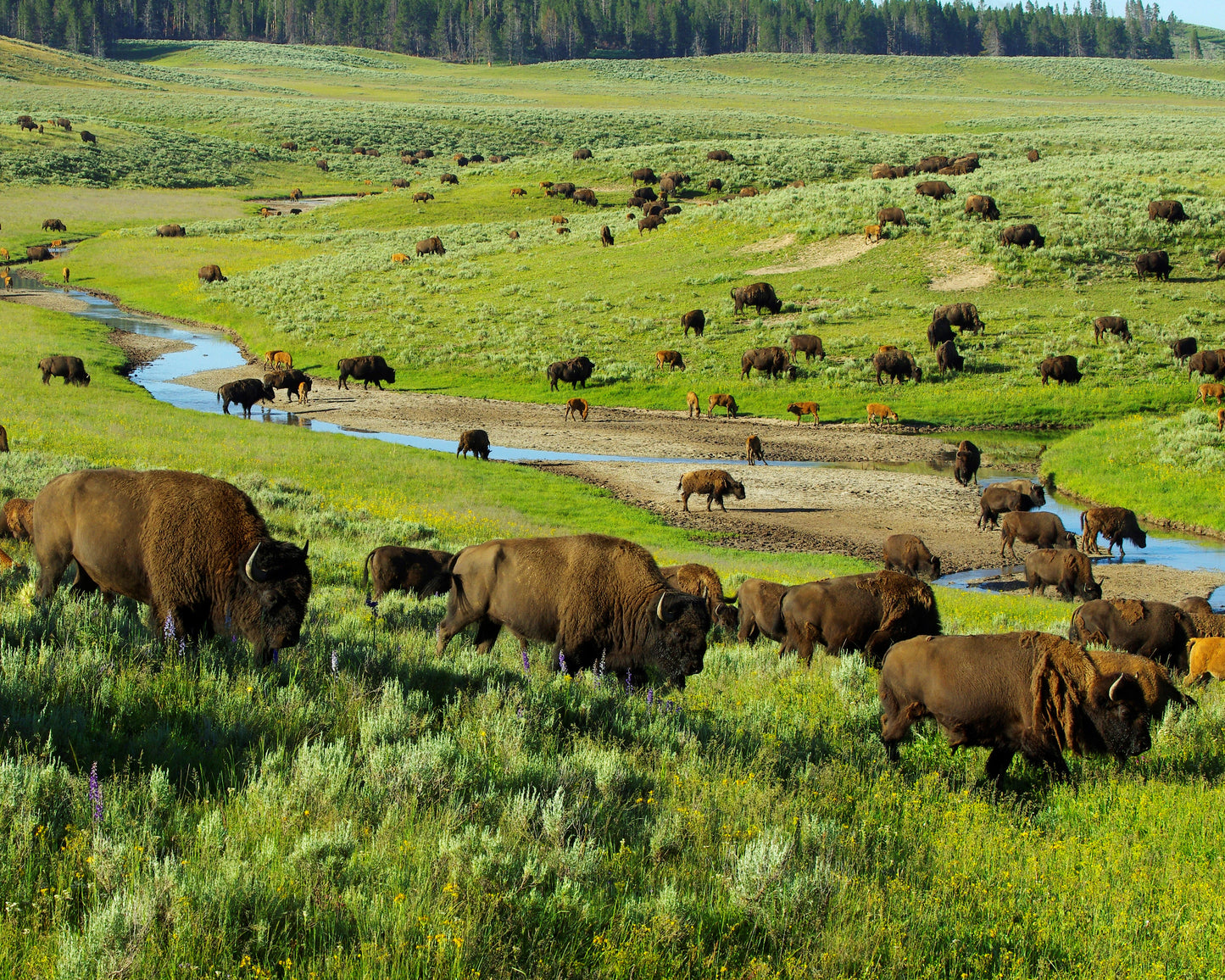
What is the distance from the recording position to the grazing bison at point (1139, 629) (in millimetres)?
12219

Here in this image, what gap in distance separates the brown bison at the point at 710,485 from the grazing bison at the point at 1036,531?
6.02 metres

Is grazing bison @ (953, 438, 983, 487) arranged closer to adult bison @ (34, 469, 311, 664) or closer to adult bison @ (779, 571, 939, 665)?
adult bison @ (779, 571, 939, 665)

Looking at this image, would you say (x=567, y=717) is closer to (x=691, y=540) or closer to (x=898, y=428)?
(x=691, y=540)

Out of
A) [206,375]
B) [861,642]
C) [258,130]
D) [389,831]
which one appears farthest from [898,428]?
[258,130]

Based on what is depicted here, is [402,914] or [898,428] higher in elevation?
[402,914]

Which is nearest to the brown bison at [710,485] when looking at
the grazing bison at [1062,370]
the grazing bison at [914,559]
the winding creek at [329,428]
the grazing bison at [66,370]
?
the winding creek at [329,428]

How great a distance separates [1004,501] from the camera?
2209 cm

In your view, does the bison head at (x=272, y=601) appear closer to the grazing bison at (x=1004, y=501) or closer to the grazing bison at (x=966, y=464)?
the grazing bison at (x=1004, y=501)

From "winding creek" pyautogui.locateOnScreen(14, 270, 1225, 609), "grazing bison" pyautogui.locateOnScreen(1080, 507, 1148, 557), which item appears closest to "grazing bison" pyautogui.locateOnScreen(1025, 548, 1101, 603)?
"winding creek" pyautogui.locateOnScreen(14, 270, 1225, 609)

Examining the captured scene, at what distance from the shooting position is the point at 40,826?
3982mm

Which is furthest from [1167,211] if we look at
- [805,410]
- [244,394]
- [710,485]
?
[244,394]

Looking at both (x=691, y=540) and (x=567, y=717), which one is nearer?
(x=567, y=717)

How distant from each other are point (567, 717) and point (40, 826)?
11.2 feet

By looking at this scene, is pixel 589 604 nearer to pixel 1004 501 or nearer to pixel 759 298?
pixel 1004 501
